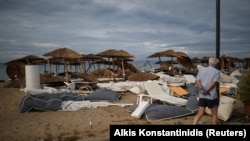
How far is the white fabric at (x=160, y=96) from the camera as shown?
27.4ft

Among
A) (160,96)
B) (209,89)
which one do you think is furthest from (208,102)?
(160,96)

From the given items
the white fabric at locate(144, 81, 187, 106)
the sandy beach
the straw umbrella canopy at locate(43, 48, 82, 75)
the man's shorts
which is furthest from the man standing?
the straw umbrella canopy at locate(43, 48, 82, 75)

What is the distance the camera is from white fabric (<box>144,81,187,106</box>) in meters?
8.36

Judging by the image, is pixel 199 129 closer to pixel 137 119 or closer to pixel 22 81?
pixel 137 119

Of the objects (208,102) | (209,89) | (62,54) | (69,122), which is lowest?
(69,122)

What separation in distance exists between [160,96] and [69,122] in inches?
131

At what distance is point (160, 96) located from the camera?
29.8 ft

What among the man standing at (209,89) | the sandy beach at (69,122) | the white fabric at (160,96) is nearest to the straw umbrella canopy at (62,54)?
the sandy beach at (69,122)

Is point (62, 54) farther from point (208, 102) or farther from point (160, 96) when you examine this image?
point (208, 102)

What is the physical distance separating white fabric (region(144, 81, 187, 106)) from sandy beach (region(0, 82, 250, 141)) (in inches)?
35.0

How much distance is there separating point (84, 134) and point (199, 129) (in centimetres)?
241

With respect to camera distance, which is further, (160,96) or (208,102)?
(160,96)

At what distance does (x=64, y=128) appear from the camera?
634 cm

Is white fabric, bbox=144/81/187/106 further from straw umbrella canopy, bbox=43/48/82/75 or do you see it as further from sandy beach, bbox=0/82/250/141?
straw umbrella canopy, bbox=43/48/82/75
